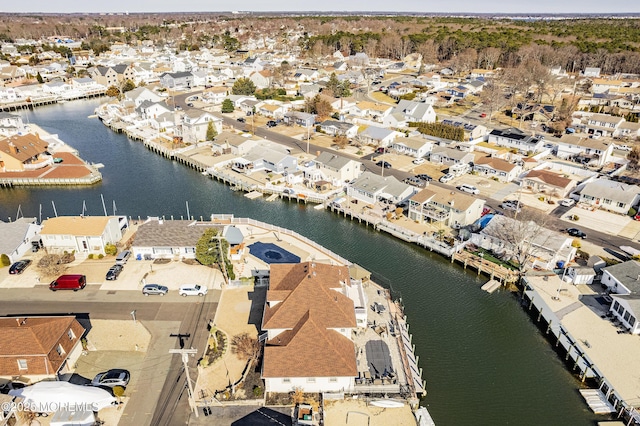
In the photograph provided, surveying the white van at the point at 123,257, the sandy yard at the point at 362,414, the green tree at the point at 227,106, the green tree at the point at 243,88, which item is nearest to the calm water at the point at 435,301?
the sandy yard at the point at 362,414

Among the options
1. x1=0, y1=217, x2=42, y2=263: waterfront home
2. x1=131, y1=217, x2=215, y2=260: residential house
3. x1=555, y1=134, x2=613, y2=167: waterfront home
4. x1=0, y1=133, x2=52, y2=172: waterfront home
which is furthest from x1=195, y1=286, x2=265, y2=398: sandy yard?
x1=555, y1=134, x2=613, y2=167: waterfront home

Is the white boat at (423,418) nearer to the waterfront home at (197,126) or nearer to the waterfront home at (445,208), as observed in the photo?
the waterfront home at (445,208)

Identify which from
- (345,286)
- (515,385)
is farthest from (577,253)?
(345,286)

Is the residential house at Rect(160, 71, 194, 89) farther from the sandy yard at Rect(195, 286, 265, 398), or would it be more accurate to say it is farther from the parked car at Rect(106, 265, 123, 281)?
the sandy yard at Rect(195, 286, 265, 398)

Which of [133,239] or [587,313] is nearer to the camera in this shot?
[587,313]

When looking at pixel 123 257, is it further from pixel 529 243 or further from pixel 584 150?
pixel 584 150

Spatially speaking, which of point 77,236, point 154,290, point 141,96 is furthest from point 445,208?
point 141,96

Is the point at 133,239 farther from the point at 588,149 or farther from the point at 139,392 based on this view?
the point at 588,149
